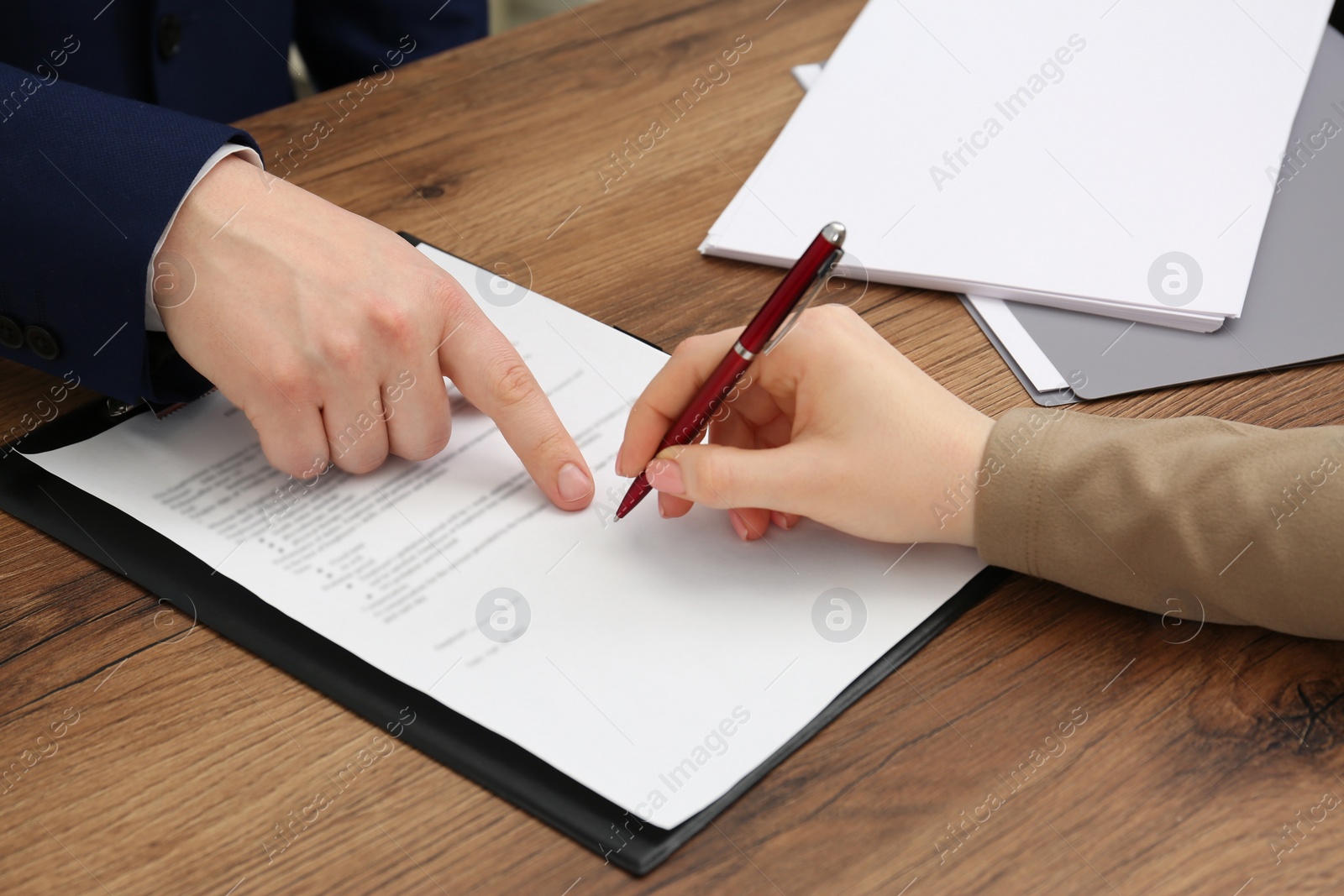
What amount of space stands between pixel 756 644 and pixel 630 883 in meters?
0.17

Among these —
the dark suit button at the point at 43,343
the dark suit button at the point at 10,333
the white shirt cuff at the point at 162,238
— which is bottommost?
the dark suit button at the point at 10,333

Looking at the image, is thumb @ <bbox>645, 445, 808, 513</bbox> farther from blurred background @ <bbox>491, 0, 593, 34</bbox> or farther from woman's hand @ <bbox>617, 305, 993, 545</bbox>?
blurred background @ <bbox>491, 0, 593, 34</bbox>

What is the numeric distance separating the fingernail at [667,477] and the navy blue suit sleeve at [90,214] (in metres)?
0.41

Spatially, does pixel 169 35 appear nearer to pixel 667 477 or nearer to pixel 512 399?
pixel 512 399

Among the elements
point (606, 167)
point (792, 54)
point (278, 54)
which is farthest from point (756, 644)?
point (278, 54)

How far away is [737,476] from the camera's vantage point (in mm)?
700

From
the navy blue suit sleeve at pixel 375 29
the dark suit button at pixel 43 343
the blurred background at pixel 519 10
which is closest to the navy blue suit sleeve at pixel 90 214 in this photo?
the dark suit button at pixel 43 343

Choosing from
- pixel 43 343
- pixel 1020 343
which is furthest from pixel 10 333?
pixel 1020 343

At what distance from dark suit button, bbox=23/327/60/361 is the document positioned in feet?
0.26

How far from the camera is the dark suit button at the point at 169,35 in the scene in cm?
118

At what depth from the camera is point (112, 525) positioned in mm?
755

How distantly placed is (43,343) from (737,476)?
1.89ft

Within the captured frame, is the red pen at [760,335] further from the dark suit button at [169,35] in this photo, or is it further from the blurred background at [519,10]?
the blurred background at [519,10]

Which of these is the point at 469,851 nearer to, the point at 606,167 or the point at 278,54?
the point at 606,167
